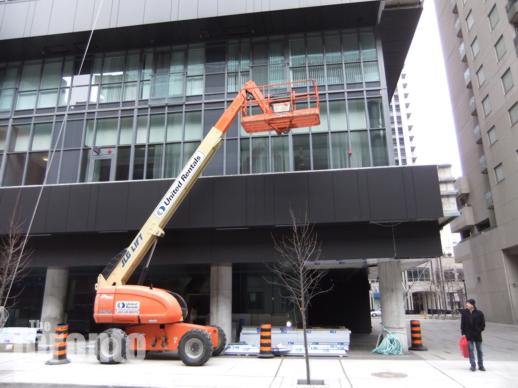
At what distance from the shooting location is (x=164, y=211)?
15.1 metres

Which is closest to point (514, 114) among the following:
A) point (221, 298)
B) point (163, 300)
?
point (221, 298)

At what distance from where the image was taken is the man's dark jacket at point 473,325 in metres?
11.7

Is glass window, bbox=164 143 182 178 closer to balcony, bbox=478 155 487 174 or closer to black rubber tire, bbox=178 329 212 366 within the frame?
black rubber tire, bbox=178 329 212 366

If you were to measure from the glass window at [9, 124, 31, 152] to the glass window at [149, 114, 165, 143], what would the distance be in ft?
20.8

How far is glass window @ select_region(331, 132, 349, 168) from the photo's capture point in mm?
18250

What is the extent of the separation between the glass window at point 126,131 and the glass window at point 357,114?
1038 cm

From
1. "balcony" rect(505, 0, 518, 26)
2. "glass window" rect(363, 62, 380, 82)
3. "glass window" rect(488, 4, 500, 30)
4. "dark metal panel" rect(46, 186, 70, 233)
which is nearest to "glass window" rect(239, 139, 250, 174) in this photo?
"glass window" rect(363, 62, 380, 82)

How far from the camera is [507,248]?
33812mm

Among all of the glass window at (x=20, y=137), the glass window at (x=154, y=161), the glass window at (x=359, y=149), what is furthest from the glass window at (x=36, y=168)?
the glass window at (x=359, y=149)

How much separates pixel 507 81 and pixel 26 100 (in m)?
33.2

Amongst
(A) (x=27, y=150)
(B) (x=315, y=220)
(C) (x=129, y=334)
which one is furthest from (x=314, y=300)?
(A) (x=27, y=150)

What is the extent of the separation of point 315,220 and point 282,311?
650 cm

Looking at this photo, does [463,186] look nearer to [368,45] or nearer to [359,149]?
[368,45]

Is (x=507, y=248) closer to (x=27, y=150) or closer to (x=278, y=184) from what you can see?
(x=278, y=184)
